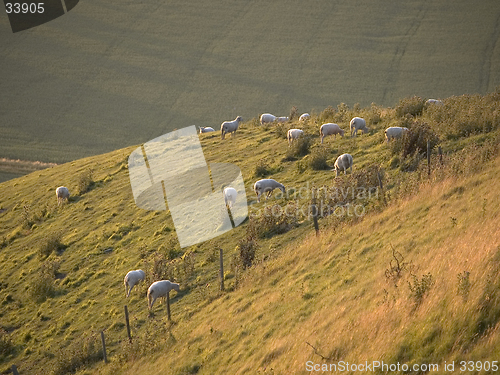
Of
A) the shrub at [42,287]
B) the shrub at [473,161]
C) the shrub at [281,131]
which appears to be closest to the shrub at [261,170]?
the shrub at [281,131]

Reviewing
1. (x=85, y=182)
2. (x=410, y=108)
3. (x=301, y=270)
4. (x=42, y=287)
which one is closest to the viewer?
(x=301, y=270)

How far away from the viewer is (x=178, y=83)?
7869 centimetres

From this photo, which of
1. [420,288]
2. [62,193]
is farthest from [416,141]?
[62,193]

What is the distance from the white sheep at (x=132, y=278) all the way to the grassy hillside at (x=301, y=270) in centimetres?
43

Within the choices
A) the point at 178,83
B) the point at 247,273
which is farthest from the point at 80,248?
the point at 178,83

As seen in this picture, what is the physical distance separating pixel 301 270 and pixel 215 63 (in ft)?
225

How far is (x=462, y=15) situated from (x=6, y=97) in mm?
68479

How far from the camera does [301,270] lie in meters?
16.5

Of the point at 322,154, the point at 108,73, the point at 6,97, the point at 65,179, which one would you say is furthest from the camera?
the point at 108,73

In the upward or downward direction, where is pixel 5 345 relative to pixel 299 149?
downward

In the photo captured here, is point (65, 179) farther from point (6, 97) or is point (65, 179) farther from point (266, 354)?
point (6, 97)

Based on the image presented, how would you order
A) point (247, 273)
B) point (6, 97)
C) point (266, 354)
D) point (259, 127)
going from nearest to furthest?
point (266, 354) → point (247, 273) → point (259, 127) → point (6, 97)

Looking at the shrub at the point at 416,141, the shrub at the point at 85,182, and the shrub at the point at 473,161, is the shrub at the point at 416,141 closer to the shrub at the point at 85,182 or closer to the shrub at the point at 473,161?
the shrub at the point at 473,161

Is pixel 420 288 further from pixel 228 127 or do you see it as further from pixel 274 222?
pixel 228 127
